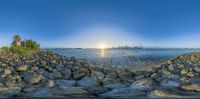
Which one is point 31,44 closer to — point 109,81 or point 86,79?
point 86,79

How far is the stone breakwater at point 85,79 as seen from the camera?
11.8 meters

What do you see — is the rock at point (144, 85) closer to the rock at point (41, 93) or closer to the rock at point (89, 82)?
the rock at point (89, 82)

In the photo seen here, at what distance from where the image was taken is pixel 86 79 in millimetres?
15250

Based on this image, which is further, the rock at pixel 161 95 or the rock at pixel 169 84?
the rock at pixel 169 84

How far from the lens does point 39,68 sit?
1802 cm

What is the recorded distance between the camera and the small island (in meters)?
11.8

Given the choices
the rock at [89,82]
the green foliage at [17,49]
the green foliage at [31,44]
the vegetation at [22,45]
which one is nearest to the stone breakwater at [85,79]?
the rock at [89,82]

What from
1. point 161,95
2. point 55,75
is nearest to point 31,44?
point 55,75

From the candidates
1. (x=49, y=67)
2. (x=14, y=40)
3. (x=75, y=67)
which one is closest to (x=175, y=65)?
(x=75, y=67)

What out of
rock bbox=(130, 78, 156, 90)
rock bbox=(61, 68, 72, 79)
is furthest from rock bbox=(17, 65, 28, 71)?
rock bbox=(130, 78, 156, 90)

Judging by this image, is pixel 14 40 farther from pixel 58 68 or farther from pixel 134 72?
pixel 134 72

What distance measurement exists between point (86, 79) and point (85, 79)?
50 mm

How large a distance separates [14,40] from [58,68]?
12852 millimetres

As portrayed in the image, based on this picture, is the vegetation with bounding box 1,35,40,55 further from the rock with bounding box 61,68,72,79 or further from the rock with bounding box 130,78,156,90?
the rock with bounding box 130,78,156,90
